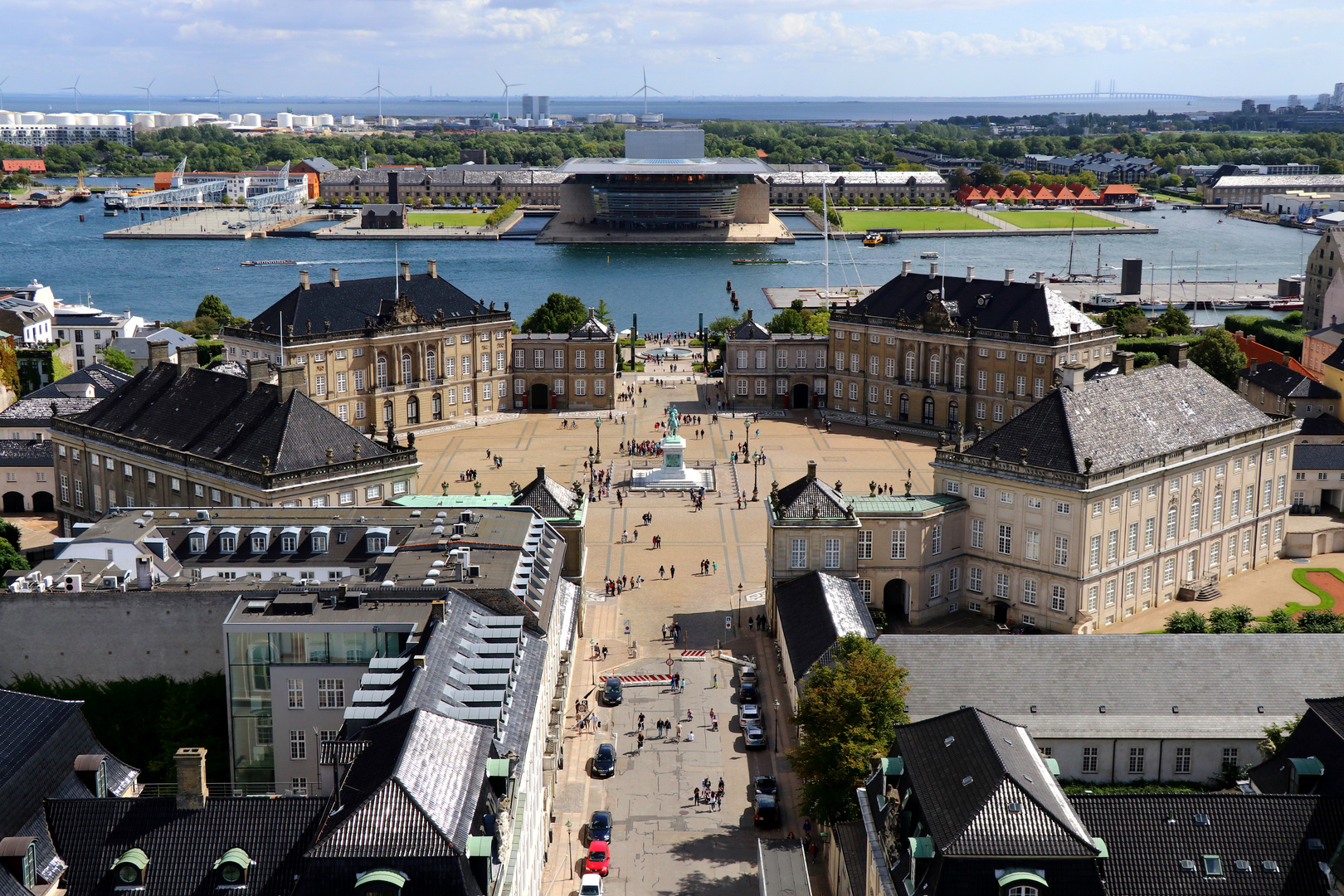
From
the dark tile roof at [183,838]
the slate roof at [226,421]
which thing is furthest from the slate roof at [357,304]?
the dark tile roof at [183,838]

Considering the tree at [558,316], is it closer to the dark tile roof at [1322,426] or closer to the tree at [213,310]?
the tree at [213,310]

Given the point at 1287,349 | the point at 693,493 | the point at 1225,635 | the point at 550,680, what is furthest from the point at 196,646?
the point at 1287,349

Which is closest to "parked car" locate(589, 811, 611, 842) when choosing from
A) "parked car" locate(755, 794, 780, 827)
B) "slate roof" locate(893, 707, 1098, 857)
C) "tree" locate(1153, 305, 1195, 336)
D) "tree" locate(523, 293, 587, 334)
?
"parked car" locate(755, 794, 780, 827)

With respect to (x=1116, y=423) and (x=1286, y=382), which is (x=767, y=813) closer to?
(x=1116, y=423)

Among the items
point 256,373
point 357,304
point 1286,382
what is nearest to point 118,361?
point 357,304

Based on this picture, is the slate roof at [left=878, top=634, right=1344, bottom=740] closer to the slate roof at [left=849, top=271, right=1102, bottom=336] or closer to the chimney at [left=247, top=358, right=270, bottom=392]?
the chimney at [left=247, top=358, right=270, bottom=392]

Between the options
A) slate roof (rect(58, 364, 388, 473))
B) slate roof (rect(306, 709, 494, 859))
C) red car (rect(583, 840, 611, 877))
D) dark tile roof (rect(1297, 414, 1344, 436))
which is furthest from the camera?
dark tile roof (rect(1297, 414, 1344, 436))
